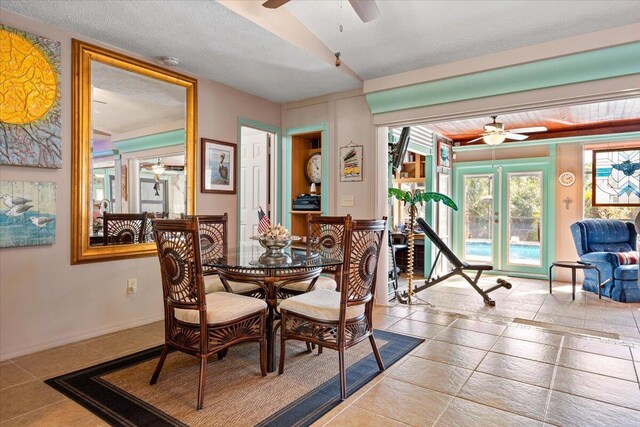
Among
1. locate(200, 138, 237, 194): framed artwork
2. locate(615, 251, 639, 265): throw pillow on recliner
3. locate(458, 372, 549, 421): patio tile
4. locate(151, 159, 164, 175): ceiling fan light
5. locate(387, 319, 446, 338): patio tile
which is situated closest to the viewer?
locate(458, 372, 549, 421): patio tile

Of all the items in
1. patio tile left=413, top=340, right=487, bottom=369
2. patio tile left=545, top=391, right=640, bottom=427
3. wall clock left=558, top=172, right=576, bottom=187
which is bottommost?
patio tile left=545, top=391, right=640, bottom=427

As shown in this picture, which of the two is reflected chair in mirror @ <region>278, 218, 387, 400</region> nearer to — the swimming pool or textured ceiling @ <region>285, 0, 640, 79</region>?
textured ceiling @ <region>285, 0, 640, 79</region>

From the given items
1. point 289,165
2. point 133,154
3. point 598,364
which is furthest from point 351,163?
point 598,364

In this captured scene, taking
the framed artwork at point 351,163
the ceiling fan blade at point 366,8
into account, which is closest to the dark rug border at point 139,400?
the framed artwork at point 351,163

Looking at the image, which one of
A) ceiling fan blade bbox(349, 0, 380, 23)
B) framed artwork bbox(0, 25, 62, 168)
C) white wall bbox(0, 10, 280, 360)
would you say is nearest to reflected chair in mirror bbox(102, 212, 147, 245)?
white wall bbox(0, 10, 280, 360)

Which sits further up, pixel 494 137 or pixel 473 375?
pixel 494 137

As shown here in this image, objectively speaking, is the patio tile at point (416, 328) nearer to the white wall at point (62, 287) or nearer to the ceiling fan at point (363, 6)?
the white wall at point (62, 287)

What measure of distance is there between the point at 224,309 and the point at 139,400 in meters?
0.70

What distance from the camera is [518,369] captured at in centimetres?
266

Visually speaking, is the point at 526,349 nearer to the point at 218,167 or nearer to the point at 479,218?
the point at 218,167

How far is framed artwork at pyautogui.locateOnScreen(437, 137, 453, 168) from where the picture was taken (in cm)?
648

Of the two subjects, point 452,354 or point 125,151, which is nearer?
point 452,354

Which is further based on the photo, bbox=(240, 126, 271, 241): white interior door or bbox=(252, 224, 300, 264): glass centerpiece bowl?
bbox=(240, 126, 271, 241): white interior door

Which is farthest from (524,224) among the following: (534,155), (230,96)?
(230,96)
